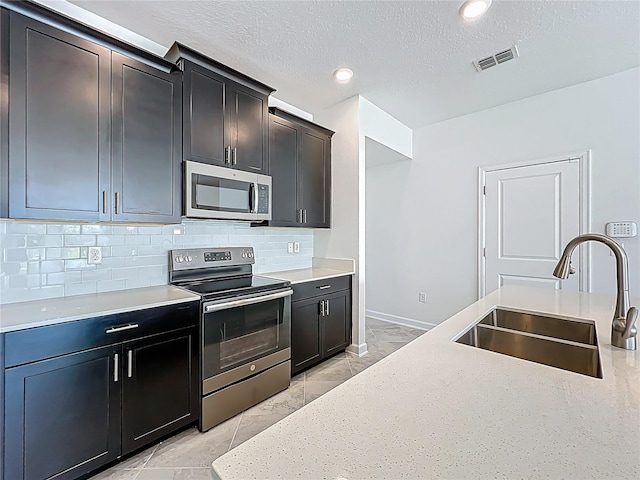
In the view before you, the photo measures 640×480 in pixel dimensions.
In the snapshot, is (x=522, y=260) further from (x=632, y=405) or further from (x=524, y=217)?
(x=632, y=405)

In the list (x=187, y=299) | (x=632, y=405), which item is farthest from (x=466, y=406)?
(x=187, y=299)

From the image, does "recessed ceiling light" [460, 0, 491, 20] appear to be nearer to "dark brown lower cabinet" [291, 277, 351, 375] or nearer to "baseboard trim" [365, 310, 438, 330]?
"dark brown lower cabinet" [291, 277, 351, 375]

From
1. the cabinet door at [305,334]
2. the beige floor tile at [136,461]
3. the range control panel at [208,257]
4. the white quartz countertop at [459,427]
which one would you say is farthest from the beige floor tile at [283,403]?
the white quartz countertop at [459,427]

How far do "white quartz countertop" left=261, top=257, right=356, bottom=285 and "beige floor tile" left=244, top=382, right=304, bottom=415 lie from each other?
34.7 inches

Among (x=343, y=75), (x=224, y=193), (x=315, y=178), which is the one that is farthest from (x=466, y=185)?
(x=224, y=193)

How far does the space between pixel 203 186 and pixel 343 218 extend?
5.18ft

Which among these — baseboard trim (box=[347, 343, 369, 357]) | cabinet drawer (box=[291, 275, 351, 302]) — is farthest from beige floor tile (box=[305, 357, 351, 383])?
cabinet drawer (box=[291, 275, 351, 302])

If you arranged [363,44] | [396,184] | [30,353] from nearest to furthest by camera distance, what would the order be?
[30,353], [363,44], [396,184]

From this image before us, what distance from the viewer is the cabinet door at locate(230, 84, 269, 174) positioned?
233cm

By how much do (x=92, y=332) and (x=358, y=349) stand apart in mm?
2369

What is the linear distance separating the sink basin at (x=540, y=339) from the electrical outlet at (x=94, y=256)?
2.19 metres

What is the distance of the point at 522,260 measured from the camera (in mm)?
3137

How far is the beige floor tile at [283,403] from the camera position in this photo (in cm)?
210

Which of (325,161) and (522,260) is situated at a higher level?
(325,161)
